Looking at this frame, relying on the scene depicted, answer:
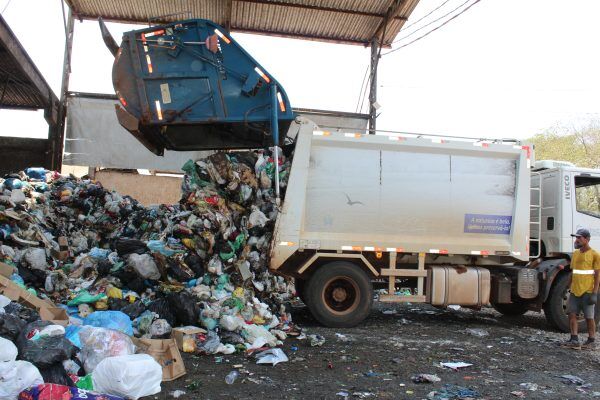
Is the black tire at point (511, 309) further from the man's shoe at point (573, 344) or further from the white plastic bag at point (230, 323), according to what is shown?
the white plastic bag at point (230, 323)

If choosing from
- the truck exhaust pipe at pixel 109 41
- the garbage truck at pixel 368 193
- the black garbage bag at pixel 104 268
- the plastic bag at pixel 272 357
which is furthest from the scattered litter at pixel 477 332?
the truck exhaust pipe at pixel 109 41

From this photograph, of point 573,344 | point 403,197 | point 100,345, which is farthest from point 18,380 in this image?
point 573,344

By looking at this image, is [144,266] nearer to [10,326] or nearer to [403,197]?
[10,326]

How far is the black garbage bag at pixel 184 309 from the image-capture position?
4477mm

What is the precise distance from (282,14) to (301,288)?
7.07 meters

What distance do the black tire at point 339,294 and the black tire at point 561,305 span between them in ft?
7.69

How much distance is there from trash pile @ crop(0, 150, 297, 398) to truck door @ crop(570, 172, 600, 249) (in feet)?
12.0

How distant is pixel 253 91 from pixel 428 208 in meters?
2.47

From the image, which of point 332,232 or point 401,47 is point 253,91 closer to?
point 332,232

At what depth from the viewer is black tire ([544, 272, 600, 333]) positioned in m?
5.94

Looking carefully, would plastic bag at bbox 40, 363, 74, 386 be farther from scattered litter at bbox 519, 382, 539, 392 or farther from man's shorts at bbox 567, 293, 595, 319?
man's shorts at bbox 567, 293, 595, 319

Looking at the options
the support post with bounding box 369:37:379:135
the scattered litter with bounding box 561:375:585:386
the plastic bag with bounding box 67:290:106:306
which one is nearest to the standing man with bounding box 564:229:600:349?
the scattered litter with bounding box 561:375:585:386

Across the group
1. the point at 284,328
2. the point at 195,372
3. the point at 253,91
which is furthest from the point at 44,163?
the point at 195,372

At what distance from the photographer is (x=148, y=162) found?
36.6ft
